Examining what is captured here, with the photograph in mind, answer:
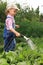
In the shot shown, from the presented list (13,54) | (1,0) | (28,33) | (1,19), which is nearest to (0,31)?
(28,33)

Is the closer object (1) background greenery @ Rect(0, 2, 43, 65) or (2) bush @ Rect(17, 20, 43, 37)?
(1) background greenery @ Rect(0, 2, 43, 65)

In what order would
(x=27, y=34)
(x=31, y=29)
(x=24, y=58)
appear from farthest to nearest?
(x=31, y=29) → (x=27, y=34) → (x=24, y=58)

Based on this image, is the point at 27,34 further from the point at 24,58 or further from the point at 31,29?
the point at 24,58

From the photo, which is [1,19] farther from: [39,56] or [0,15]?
[39,56]

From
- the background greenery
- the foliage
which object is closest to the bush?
the background greenery

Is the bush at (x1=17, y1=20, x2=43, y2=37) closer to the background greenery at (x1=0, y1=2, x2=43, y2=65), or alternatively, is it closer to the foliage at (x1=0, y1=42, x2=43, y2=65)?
the background greenery at (x1=0, y1=2, x2=43, y2=65)

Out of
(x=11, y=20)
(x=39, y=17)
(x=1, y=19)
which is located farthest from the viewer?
(x=39, y=17)

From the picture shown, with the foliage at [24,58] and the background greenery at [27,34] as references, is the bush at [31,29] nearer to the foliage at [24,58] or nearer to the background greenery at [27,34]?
the background greenery at [27,34]

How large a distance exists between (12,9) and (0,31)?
3.29 metres

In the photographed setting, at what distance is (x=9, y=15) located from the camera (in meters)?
5.80

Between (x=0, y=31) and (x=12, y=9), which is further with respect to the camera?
(x=0, y=31)

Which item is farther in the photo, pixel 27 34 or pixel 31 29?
pixel 31 29

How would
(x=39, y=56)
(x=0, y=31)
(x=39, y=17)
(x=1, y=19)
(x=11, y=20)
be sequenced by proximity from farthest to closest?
(x=39, y=17) < (x=1, y=19) < (x=0, y=31) < (x=11, y=20) < (x=39, y=56)

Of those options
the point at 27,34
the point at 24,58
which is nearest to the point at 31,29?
the point at 27,34
